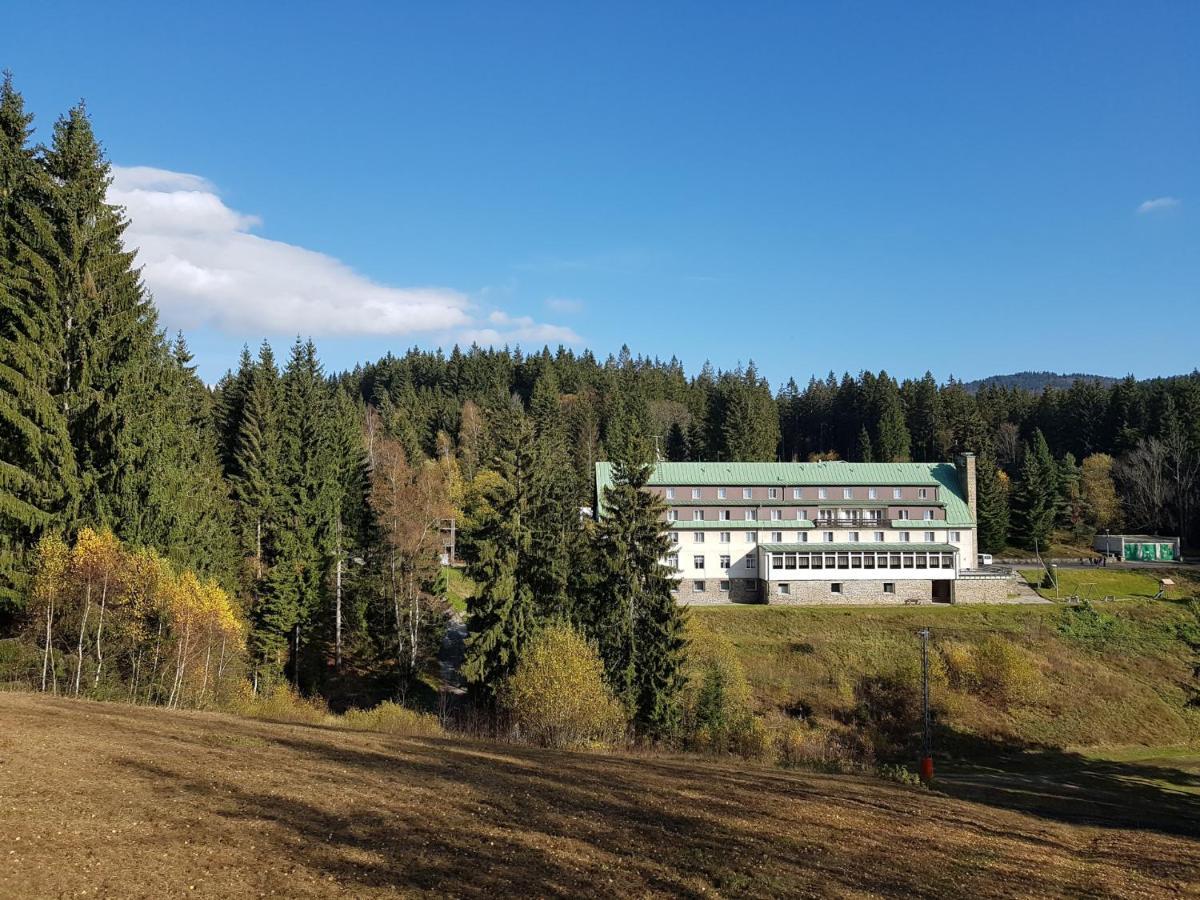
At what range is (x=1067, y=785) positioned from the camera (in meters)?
35.5

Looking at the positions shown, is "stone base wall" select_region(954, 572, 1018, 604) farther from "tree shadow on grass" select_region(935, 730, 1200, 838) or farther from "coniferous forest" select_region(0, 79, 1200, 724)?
"coniferous forest" select_region(0, 79, 1200, 724)

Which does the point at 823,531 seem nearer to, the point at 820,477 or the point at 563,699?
the point at 820,477

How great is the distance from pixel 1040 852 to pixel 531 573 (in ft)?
96.1

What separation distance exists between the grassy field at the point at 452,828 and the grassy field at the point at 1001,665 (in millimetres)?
23680

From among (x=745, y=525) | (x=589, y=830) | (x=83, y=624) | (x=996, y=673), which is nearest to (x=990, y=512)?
(x=745, y=525)

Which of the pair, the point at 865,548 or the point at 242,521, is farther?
the point at 865,548

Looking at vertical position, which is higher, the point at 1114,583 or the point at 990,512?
the point at 990,512

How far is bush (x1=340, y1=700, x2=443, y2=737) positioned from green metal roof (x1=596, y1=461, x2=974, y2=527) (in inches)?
1438

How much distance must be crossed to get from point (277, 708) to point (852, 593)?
156ft

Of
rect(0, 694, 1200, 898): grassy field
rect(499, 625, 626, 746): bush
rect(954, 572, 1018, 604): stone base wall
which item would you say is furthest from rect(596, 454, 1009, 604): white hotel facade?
rect(0, 694, 1200, 898): grassy field

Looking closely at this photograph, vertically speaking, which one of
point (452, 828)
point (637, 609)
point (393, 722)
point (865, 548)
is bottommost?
point (393, 722)

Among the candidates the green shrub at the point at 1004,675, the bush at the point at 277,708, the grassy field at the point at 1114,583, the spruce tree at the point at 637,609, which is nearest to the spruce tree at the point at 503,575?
the spruce tree at the point at 637,609

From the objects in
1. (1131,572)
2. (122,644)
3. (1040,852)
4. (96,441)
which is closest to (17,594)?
(122,644)

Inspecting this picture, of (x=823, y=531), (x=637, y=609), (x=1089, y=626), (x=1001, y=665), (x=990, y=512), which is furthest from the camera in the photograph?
(x=990, y=512)
